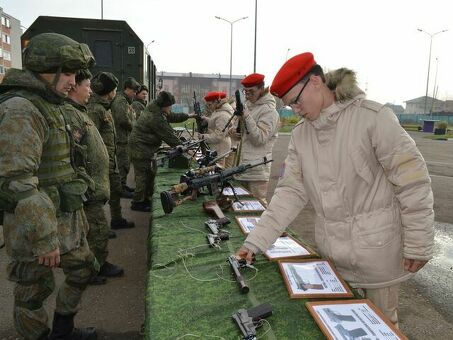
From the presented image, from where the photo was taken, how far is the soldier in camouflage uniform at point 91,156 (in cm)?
296

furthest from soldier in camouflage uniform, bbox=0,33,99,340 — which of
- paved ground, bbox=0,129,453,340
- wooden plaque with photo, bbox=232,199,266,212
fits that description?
wooden plaque with photo, bbox=232,199,266,212

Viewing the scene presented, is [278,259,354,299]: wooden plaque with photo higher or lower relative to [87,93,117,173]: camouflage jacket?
lower

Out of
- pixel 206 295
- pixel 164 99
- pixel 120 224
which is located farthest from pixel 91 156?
pixel 164 99

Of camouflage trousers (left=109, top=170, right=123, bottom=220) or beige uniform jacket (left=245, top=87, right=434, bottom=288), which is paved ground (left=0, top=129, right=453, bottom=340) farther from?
beige uniform jacket (left=245, top=87, right=434, bottom=288)

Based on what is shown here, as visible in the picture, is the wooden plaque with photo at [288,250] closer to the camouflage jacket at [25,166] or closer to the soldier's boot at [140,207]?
the camouflage jacket at [25,166]

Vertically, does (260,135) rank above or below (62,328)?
above

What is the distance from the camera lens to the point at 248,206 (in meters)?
3.65

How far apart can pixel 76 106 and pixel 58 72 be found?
2.89ft

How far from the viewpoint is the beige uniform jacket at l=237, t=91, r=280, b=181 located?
429 cm

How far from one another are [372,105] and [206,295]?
4.16ft

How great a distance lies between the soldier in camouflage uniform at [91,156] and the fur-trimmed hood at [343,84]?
181 centimetres

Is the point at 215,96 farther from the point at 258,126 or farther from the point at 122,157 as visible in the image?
the point at 258,126

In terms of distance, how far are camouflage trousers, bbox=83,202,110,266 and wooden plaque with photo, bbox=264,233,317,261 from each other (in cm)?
185

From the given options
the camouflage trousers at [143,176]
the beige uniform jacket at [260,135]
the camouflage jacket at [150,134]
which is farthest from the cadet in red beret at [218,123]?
the beige uniform jacket at [260,135]
